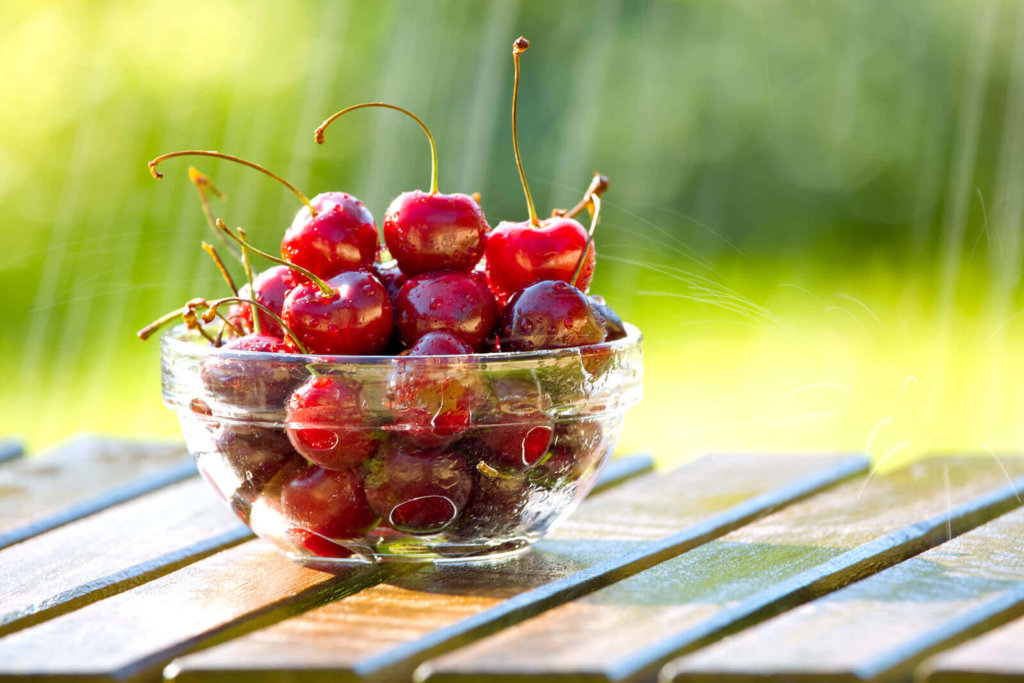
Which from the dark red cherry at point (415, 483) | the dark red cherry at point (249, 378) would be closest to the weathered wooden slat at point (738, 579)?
the dark red cherry at point (415, 483)

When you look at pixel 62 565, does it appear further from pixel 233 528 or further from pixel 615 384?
pixel 615 384

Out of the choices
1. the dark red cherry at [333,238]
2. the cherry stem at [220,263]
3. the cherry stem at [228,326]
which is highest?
→ the dark red cherry at [333,238]

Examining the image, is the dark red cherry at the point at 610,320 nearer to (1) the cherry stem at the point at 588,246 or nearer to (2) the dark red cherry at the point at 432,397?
(1) the cherry stem at the point at 588,246

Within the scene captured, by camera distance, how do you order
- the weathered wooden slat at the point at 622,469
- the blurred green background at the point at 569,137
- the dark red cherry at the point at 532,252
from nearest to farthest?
the dark red cherry at the point at 532,252 → the weathered wooden slat at the point at 622,469 → the blurred green background at the point at 569,137

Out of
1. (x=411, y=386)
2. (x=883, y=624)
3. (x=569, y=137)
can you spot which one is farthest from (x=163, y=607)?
Result: (x=569, y=137)

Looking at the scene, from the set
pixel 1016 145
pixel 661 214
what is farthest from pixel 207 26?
pixel 1016 145

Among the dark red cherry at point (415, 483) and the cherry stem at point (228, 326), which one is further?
the cherry stem at point (228, 326)

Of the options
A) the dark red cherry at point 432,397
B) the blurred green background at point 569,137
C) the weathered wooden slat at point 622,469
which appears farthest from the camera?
the blurred green background at point 569,137
